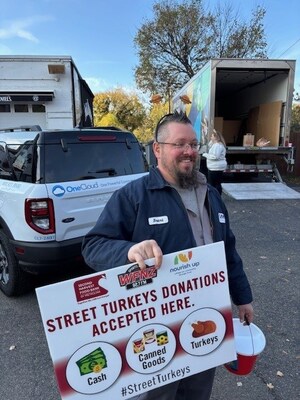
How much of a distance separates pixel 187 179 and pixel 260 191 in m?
9.05

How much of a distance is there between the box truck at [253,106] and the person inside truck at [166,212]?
8847 mm

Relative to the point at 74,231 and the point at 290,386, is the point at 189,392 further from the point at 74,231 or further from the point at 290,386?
the point at 74,231

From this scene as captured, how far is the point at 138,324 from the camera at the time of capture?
1.55 m

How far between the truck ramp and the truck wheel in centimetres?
682

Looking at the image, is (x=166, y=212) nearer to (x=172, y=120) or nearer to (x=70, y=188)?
(x=172, y=120)

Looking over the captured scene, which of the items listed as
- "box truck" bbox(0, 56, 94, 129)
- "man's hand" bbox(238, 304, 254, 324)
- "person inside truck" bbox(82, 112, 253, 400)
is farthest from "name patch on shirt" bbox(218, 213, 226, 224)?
"box truck" bbox(0, 56, 94, 129)

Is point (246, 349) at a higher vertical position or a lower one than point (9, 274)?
higher

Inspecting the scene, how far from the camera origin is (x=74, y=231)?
3525 millimetres

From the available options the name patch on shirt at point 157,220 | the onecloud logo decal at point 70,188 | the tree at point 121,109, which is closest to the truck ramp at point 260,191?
the onecloud logo decal at point 70,188

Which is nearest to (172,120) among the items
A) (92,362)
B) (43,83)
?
(92,362)

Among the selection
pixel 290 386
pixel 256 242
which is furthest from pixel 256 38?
pixel 290 386

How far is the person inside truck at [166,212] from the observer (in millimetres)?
1728

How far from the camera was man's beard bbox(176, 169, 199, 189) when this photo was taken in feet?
5.90

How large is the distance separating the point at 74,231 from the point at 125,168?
1.09 metres
